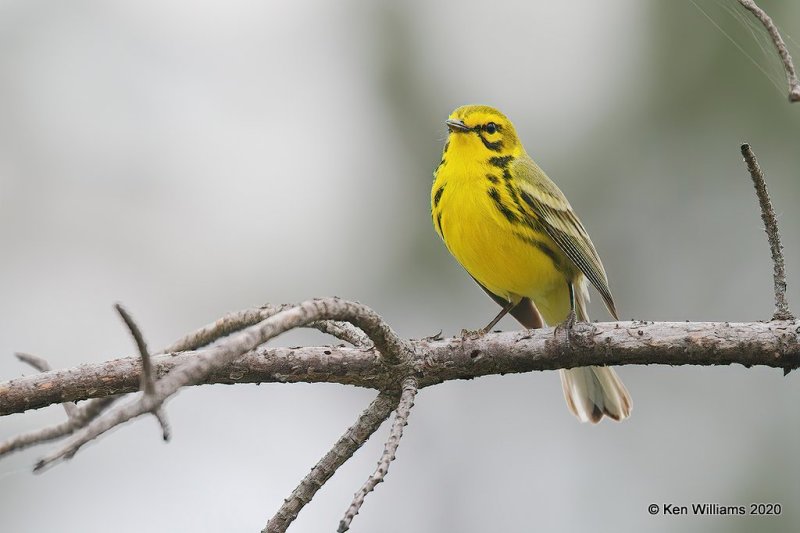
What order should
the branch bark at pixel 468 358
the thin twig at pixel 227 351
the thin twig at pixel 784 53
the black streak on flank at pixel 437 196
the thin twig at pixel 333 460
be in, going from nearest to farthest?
1. the thin twig at pixel 227 351
2. the thin twig at pixel 784 53
3. the thin twig at pixel 333 460
4. the branch bark at pixel 468 358
5. the black streak on flank at pixel 437 196

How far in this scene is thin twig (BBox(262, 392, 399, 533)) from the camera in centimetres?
273

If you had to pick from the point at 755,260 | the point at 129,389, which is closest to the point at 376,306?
the point at 755,260

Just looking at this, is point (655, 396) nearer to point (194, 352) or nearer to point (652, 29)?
point (652, 29)

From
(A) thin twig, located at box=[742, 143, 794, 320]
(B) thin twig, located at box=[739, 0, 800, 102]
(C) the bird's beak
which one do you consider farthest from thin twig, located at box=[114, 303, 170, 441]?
(C) the bird's beak

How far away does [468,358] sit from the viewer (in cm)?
358

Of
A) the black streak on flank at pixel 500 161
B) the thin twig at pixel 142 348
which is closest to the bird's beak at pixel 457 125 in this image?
the black streak on flank at pixel 500 161

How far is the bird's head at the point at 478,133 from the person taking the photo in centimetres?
524

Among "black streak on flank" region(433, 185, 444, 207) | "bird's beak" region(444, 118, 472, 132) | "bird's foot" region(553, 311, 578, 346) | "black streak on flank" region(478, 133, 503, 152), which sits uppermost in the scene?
"bird's beak" region(444, 118, 472, 132)

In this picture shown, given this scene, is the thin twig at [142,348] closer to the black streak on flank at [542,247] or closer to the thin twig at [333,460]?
the thin twig at [333,460]

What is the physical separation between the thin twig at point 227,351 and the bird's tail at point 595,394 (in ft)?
8.09

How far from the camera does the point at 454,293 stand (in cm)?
962

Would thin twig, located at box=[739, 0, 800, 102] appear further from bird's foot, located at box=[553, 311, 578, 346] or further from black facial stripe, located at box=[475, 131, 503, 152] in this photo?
black facial stripe, located at box=[475, 131, 503, 152]

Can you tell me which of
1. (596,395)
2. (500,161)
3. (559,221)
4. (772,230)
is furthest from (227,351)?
(596,395)

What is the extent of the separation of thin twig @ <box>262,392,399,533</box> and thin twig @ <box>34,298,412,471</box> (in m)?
0.24
